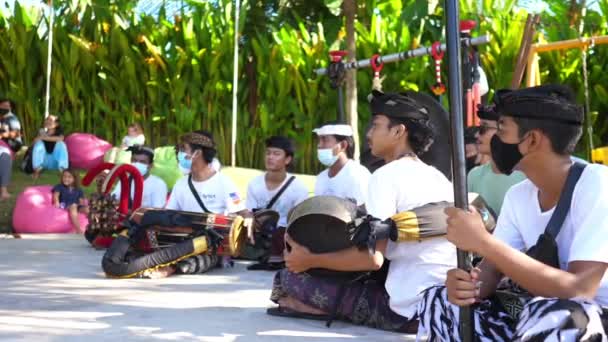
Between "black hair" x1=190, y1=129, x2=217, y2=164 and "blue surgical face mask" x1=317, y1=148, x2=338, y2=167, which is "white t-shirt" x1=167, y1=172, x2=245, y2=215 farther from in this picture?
"blue surgical face mask" x1=317, y1=148, x2=338, y2=167

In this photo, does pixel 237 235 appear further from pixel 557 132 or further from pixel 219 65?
pixel 219 65

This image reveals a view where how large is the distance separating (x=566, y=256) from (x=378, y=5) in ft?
38.9

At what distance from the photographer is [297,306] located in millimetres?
4777

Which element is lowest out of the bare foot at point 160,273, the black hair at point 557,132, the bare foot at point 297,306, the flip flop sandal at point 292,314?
the bare foot at point 160,273

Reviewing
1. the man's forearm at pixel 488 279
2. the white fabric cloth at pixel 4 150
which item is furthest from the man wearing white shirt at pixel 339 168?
the white fabric cloth at pixel 4 150

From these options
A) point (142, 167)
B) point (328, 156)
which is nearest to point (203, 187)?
point (328, 156)

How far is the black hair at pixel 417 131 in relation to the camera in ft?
14.3

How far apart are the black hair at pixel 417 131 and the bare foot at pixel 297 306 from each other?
97 cm

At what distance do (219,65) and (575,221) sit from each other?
11639mm

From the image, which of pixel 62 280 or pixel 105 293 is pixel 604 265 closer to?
pixel 105 293

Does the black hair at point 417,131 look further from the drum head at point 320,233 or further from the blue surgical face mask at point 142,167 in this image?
the blue surgical face mask at point 142,167

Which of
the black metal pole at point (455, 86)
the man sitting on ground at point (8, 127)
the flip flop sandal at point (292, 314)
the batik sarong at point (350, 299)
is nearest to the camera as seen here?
the black metal pole at point (455, 86)

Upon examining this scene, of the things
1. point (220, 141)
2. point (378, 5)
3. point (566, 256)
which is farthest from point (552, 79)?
point (566, 256)

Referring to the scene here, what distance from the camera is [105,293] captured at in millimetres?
5672
